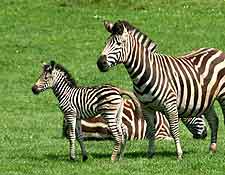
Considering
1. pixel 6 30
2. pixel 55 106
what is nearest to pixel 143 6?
pixel 6 30

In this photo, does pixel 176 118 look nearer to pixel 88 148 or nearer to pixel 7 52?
pixel 88 148

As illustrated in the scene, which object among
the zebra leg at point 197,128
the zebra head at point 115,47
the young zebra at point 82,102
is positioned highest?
the zebra head at point 115,47

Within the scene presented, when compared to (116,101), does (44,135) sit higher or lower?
lower

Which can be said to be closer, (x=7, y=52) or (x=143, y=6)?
(x=7, y=52)

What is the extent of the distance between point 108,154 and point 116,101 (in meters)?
1.43

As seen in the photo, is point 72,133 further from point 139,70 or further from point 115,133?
point 139,70

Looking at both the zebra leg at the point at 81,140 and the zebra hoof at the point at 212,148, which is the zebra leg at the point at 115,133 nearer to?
the zebra leg at the point at 81,140

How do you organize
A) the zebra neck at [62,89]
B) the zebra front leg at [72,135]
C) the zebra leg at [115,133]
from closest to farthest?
the zebra leg at [115,133]
the zebra front leg at [72,135]
the zebra neck at [62,89]

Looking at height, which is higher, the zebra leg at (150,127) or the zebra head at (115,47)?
the zebra head at (115,47)

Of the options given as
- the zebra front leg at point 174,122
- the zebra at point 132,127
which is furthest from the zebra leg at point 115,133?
the zebra at point 132,127

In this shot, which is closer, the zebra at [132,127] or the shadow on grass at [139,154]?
the shadow on grass at [139,154]

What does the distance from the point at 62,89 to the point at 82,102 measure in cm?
49

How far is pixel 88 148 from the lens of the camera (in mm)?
15602

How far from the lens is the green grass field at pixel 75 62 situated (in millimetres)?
13062
